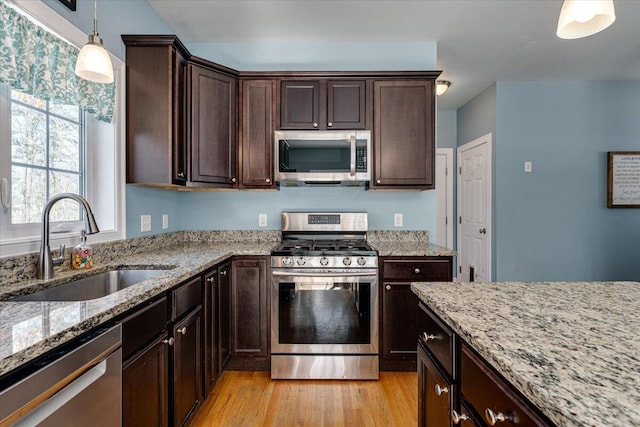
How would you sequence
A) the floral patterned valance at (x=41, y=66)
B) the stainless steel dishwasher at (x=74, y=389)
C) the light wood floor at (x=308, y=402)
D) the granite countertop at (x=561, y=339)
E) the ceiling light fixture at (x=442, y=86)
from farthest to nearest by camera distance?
the ceiling light fixture at (x=442, y=86), the light wood floor at (x=308, y=402), the floral patterned valance at (x=41, y=66), the stainless steel dishwasher at (x=74, y=389), the granite countertop at (x=561, y=339)

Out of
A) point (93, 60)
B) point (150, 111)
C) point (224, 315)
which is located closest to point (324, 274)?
point (224, 315)

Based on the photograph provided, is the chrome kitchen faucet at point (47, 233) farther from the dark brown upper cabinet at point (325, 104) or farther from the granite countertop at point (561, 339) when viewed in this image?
the dark brown upper cabinet at point (325, 104)

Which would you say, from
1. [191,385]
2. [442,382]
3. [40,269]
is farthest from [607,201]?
[40,269]

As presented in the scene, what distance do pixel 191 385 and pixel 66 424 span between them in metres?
0.91

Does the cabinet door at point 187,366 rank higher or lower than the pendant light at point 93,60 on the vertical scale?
lower

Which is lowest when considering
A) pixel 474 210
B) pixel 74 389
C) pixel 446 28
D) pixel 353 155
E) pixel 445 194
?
pixel 74 389

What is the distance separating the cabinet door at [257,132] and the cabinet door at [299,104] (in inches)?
4.0

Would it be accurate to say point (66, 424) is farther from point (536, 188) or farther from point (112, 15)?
point (536, 188)

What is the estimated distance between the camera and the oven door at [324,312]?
2254 millimetres

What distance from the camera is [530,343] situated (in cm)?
71

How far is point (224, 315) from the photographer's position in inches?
86.1

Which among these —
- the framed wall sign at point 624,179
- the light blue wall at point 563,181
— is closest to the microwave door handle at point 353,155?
the light blue wall at point 563,181

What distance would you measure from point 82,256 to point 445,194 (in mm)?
4399

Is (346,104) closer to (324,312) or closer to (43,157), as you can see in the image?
(324,312)
